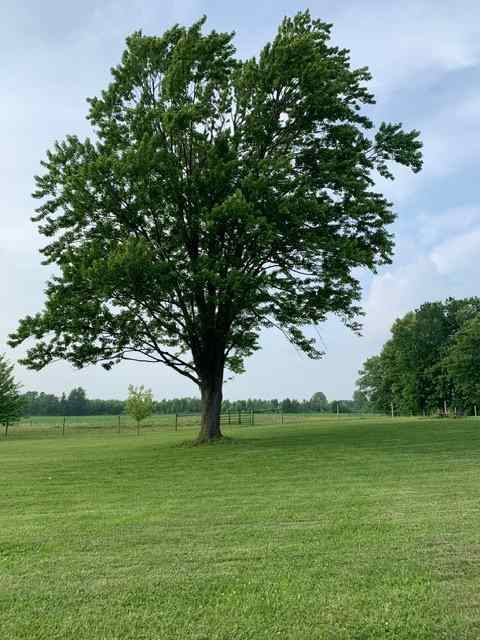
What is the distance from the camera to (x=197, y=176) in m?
17.2

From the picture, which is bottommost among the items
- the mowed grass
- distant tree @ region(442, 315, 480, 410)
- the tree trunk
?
the mowed grass

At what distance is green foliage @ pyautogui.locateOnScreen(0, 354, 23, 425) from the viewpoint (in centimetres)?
3388

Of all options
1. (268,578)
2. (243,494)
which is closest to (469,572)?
(268,578)

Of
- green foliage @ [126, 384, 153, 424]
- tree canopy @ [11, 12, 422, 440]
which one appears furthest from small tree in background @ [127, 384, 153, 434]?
tree canopy @ [11, 12, 422, 440]

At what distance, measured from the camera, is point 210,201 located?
17.3 m

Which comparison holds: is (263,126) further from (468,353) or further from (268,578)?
(468,353)

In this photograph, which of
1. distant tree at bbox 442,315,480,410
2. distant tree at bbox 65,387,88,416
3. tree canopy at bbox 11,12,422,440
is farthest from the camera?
distant tree at bbox 65,387,88,416

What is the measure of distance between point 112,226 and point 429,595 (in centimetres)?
1618

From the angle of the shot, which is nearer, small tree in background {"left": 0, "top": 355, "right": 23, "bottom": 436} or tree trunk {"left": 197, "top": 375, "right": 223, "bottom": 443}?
tree trunk {"left": 197, "top": 375, "right": 223, "bottom": 443}

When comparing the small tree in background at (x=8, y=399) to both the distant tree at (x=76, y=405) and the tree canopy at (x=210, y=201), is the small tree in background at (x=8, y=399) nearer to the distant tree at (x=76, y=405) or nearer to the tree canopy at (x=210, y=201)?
the tree canopy at (x=210, y=201)

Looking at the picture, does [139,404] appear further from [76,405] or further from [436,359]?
[76,405]

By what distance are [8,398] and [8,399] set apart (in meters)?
0.07

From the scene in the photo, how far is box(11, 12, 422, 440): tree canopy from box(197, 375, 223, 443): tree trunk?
1.7 inches

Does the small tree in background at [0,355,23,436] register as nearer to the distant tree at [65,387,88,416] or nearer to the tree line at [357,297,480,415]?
the tree line at [357,297,480,415]
